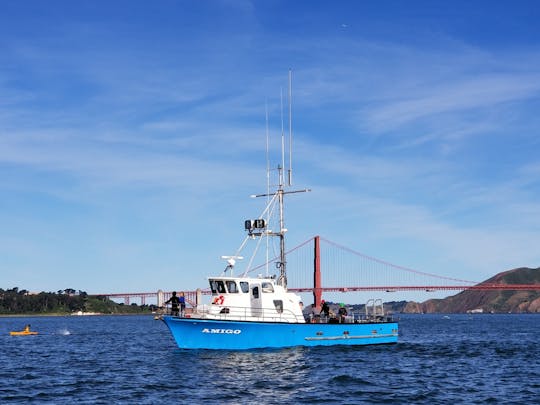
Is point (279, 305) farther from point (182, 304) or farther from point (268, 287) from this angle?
point (182, 304)

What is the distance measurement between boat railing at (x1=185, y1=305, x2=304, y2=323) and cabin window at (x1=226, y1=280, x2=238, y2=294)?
104 cm

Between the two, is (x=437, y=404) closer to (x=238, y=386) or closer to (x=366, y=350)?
(x=238, y=386)

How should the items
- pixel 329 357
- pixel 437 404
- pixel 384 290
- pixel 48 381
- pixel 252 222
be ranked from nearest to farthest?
pixel 437 404 → pixel 48 381 → pixel 329 357 → pixel 252 222 → pixel 384 290

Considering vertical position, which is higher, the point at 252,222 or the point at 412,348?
the point at 252,222

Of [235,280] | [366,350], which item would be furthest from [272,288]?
[366,350]

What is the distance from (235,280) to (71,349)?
22028 millimetres

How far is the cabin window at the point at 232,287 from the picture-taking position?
43444 millimetres

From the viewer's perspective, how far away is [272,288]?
44156 mm

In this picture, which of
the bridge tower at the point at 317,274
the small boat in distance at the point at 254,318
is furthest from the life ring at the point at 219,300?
the bridge tower at the point at 317,274

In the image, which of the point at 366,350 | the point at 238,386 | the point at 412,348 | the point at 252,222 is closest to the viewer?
the point at 238,386

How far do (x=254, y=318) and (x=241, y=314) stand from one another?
2.99 ft

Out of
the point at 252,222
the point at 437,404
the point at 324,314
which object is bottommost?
the point at 437,404

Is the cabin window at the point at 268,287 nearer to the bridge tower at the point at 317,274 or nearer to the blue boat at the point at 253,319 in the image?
the blue boat at the point at 253,319

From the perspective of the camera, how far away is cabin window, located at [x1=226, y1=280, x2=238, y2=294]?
43.4 m
